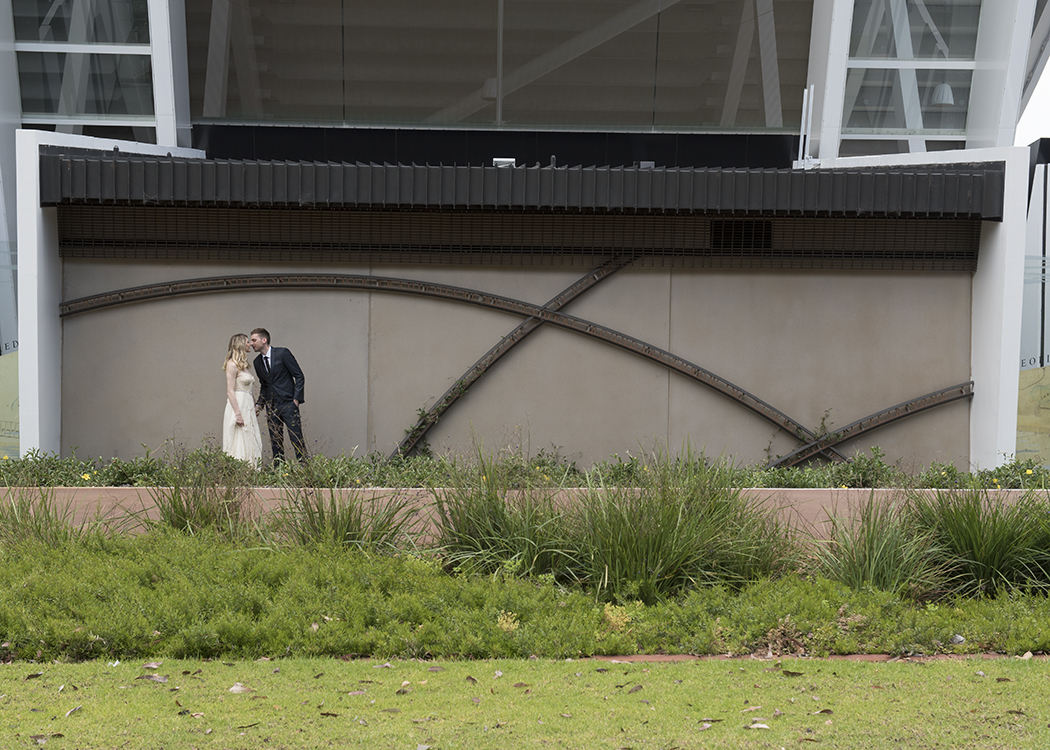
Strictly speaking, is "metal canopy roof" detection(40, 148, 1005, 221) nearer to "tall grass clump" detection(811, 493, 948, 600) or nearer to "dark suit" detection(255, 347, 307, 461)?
"dark suit" detection(255, 347, 307, 461)

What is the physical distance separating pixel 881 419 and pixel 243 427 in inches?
285

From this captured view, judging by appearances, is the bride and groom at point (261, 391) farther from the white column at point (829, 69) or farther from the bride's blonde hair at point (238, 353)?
the white column at point (829, 69)

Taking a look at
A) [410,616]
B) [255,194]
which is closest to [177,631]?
[410,616]

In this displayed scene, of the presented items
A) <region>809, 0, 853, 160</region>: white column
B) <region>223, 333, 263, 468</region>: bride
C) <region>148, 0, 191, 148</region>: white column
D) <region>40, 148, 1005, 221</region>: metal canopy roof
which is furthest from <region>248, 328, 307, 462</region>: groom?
<region>809, 0, 853, 160</region>: white column

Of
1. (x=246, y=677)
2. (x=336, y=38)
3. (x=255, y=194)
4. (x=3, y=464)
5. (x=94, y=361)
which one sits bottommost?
(x=246, y=677)

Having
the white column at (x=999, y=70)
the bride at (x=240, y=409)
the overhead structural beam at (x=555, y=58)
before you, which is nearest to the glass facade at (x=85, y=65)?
the overhead structural beam at (x=555, y=58)

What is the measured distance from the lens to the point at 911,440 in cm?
1053

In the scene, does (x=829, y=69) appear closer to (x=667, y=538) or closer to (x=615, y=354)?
(x=615, y=354)

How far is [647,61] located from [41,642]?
1053 centimetres

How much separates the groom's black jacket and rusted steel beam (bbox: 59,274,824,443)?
121 cm

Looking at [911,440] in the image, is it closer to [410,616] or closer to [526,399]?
[526,399]

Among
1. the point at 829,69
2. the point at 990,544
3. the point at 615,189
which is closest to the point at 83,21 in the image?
the point at 615,189

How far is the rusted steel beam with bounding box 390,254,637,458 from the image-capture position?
1040 centimetres

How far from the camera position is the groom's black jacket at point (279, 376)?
9.52 meters
